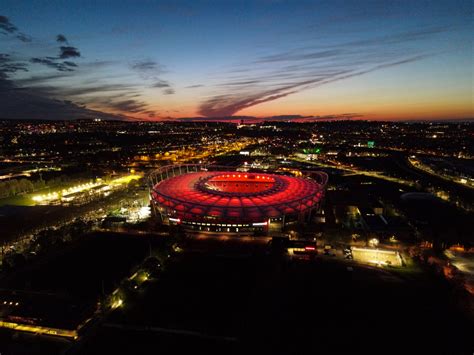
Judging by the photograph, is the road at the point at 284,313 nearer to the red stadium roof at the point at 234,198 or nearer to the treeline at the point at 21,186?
the red stadium roof at the point at 234,198

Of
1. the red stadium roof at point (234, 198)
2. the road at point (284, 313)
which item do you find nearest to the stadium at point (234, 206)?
the red stadium roof at point (234, 198)

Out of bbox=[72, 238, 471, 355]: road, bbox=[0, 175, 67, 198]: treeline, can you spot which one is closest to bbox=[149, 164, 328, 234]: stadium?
bbox=[72, 238, 471, 355]: road

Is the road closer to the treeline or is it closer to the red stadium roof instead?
the red stadium roof

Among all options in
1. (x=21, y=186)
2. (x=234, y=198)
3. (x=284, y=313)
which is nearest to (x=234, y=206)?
(x=234, y=198)

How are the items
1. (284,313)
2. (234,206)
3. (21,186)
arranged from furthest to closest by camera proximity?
1. (21,186)
2. (234,206)
3. (284,313)

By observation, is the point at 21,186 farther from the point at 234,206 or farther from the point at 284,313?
the point at 284,313
